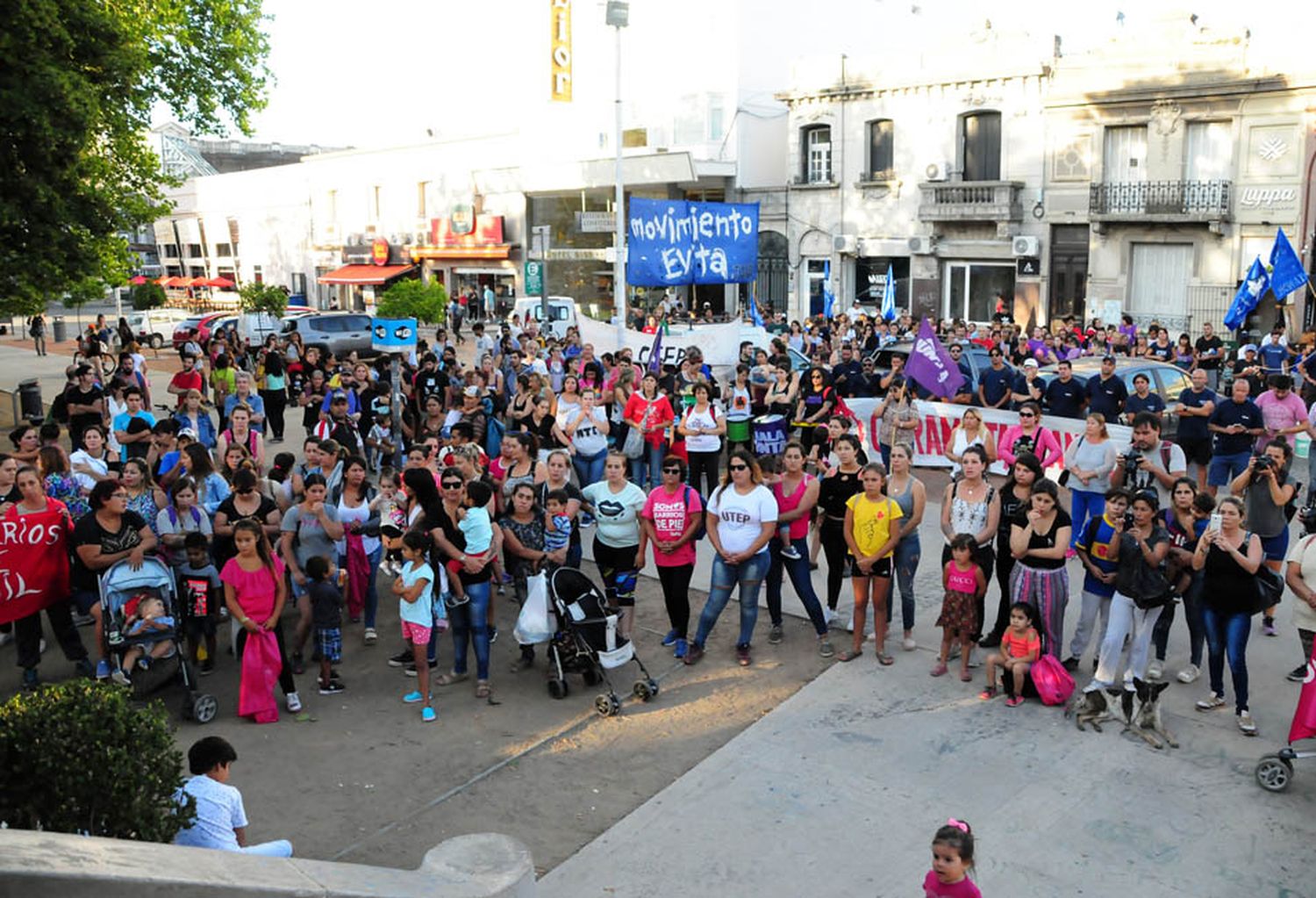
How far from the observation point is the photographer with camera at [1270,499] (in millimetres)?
8336

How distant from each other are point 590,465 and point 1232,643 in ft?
21.6

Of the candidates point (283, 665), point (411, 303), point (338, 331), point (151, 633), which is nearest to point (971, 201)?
point (411, 303)

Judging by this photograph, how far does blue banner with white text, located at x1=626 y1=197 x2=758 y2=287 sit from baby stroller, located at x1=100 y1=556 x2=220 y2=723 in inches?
341

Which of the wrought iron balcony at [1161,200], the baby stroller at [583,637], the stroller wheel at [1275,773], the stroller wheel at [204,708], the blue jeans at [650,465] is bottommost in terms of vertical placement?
the stroller wheel at [204,708]

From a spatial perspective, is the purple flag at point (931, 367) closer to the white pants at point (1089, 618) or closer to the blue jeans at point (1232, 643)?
the white pants at point (1089, 618)

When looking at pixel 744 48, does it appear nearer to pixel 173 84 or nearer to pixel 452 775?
pixel 173 84

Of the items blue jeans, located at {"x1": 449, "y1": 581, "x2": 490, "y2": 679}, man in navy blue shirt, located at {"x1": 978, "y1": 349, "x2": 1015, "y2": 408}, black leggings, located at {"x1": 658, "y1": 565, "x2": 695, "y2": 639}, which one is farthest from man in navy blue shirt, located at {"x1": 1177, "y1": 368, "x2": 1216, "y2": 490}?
blue jeans, located at {"x1": 449, "y1": 581, "x2": 490, "y2": 679}

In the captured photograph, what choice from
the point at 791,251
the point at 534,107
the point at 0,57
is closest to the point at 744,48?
the point at 791,251

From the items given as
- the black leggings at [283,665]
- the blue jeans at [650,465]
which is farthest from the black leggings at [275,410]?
the black leggings at [283,665]

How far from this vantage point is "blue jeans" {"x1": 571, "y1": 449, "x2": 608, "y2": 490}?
39.4 feet

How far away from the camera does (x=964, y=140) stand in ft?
105

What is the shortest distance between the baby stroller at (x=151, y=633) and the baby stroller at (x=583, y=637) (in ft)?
8.02

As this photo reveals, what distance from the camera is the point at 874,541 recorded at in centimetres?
832

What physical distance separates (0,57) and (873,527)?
12166mm
